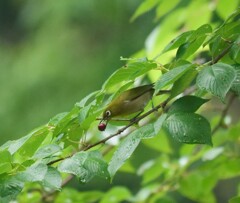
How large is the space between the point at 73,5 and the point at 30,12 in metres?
0.58

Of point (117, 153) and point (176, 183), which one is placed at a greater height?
point (117, 153)

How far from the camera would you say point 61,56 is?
596cm

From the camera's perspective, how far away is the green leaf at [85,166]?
2.45 ft

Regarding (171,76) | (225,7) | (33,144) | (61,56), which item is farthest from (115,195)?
(61,56)

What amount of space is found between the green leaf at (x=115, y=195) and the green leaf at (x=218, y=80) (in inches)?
27.7

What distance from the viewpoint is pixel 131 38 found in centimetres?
567

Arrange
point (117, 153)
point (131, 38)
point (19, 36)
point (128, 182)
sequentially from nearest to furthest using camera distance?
point (117, 153) < point (128, 182) < point (131, 38) < point (19, 36)


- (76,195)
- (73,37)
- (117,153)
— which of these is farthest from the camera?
(73,37)

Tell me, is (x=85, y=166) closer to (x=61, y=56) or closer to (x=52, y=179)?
(x=52, y=179)

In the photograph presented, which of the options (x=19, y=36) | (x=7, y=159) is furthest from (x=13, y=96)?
(x=7, y=159)

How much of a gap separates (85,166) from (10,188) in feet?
0.28

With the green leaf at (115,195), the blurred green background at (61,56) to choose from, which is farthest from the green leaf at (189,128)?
the blurred green background at (61,56)

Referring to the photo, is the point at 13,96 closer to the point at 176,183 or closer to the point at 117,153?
the point at 176,183

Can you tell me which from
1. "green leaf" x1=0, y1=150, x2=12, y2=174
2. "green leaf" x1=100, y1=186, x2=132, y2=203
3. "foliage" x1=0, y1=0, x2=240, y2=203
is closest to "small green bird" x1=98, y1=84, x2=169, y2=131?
"foliage" x1=0, y1=0, x2=240, y2=203
